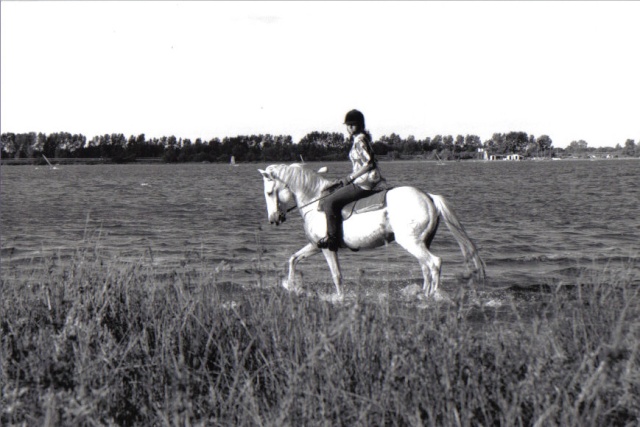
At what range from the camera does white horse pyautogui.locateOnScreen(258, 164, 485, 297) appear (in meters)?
11.2

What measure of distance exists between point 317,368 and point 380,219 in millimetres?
6101

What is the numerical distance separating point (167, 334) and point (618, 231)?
22583mm

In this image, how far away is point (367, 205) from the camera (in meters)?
11.5

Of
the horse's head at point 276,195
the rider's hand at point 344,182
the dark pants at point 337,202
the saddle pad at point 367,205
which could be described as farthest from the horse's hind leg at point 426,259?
the horse's head at point 276,195

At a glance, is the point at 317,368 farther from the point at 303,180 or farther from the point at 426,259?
the point at 303,180

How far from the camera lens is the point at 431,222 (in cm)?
1123

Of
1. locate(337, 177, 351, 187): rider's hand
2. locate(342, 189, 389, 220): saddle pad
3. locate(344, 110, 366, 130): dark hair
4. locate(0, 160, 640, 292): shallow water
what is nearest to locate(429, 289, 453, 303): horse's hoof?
locate(0, 160, 640, 292): shallow water

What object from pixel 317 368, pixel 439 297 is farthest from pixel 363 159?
pixel 317 368

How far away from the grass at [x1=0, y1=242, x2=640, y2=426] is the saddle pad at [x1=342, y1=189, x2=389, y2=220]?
163 inches

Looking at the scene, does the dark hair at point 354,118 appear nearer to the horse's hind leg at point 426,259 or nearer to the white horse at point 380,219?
the white horse at point 380,219

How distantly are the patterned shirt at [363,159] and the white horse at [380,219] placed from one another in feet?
1.05

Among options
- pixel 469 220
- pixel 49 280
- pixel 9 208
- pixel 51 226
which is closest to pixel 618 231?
pixel 469 220

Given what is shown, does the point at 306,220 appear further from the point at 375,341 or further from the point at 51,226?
the point at 51,226

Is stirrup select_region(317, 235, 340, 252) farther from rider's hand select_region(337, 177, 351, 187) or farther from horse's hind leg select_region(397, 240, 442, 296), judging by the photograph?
horse's hind leg select_region(397, 240, 442, 296)
